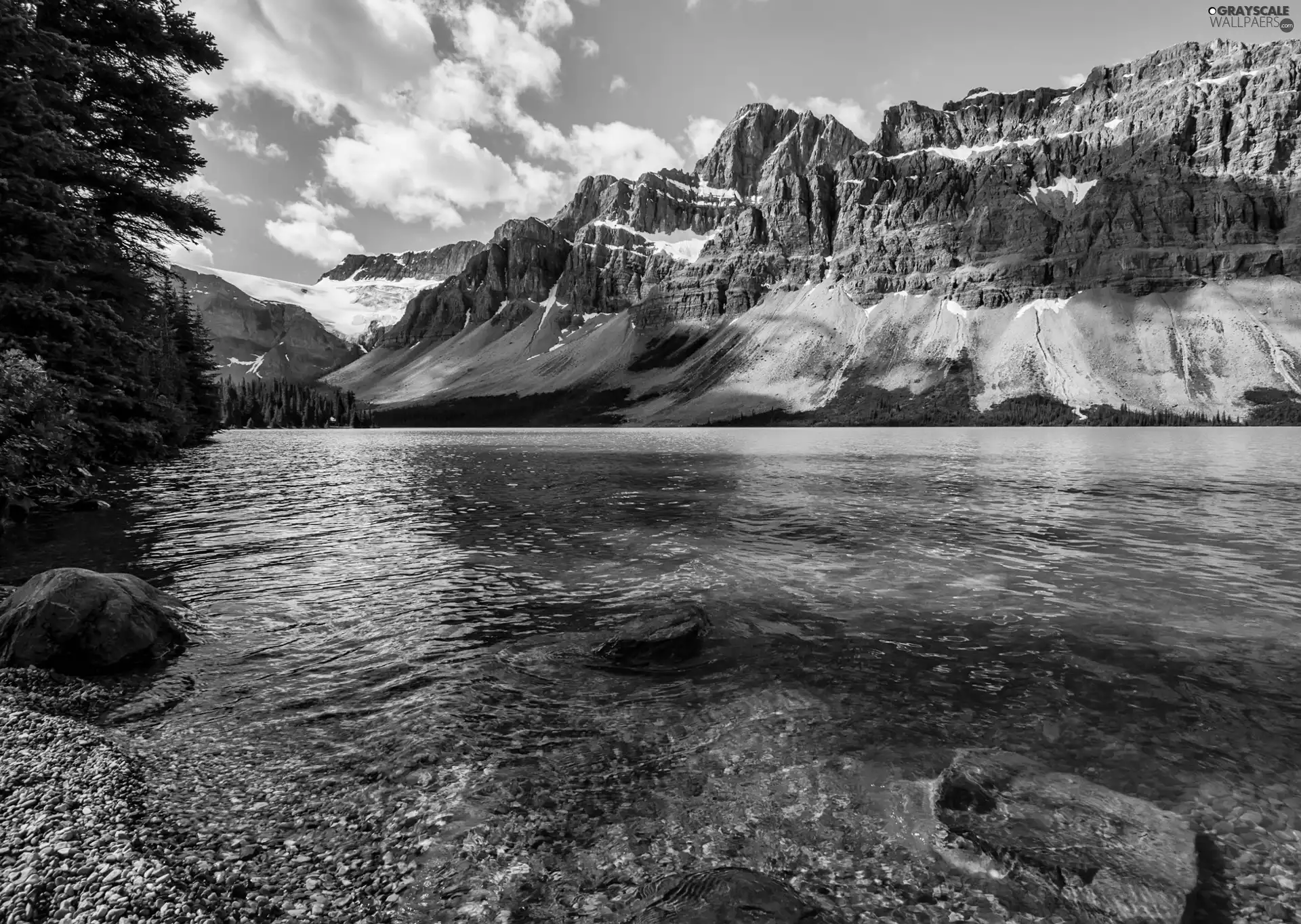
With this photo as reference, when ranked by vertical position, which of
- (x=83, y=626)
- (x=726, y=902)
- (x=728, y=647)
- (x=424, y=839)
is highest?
(x=83, y=626)

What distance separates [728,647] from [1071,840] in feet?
22.3

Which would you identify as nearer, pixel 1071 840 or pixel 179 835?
pixel 179 835

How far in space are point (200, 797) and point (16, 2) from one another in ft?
85.9

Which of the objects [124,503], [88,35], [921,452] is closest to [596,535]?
[124,503]

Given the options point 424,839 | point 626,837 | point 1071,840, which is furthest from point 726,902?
point 1071,840

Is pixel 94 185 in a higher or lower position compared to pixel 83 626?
higher

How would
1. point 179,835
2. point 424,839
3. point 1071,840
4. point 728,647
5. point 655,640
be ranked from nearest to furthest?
point 179,835, point 424,839, point 1071,840, point 655,640, point 728,647

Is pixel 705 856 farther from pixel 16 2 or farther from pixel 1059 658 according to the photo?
pixel 16 2

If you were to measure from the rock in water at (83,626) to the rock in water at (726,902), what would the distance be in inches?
432

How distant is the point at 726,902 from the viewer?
5461mm

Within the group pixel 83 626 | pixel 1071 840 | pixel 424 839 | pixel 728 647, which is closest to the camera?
pixel 424 839

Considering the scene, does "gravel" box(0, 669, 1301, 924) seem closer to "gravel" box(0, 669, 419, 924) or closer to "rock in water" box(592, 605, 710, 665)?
"gravel" box(0, 669, 419, 924)

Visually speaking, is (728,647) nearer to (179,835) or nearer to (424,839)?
(424,839)

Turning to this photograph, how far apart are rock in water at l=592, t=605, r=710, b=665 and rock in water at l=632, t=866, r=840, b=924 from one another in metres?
6.25
